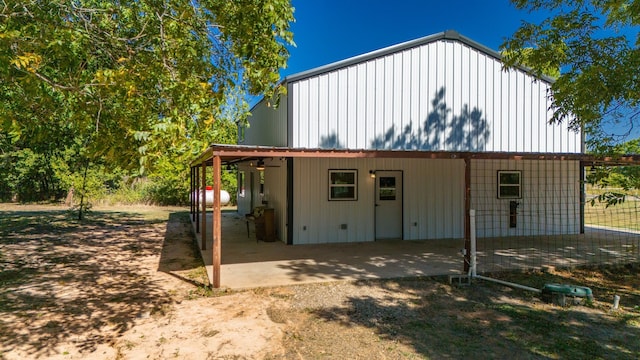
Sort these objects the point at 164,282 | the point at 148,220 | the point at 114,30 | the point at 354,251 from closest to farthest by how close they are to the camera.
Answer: the point at 114,30, the point at 164,282, the point at 354,251, the point at 148,220

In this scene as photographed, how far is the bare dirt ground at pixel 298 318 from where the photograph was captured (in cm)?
406

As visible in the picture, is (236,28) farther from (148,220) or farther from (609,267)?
(148,220)

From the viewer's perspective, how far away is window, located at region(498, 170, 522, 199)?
36.7ft

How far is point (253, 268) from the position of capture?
291 inches

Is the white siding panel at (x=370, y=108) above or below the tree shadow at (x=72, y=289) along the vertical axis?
above

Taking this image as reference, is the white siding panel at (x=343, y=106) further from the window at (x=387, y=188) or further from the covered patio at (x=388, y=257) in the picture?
the covered patio at (x=388, y=257)

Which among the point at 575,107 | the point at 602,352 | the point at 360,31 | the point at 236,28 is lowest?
the point at 602,352

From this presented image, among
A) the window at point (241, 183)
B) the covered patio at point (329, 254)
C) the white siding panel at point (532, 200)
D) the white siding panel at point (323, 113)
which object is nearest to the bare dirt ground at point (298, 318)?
the covered patio at point (329, 254)

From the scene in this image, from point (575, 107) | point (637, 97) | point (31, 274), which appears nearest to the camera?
point (637, 97)

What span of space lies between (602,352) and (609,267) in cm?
445

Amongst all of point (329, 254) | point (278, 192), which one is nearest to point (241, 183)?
point (278, 192)

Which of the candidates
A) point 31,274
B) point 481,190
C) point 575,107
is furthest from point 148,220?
point 575,107

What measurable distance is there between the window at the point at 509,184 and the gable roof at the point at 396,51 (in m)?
2.75

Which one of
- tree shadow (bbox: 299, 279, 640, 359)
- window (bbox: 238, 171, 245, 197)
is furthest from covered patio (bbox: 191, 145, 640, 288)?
window (bbox: 238, 171, 245, 197)
